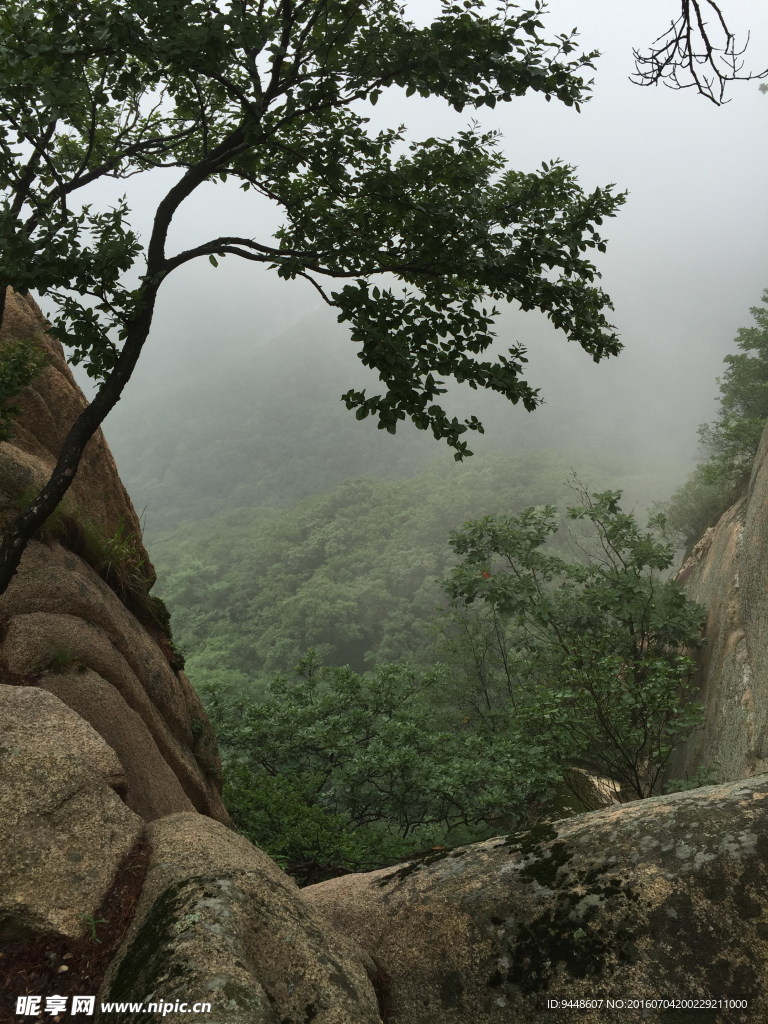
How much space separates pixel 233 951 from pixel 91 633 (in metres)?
3.80

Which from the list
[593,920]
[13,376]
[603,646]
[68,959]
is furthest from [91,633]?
[603,646]

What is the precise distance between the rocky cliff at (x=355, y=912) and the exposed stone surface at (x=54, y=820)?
0.03 feet

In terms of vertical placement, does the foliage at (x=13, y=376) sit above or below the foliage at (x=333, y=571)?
above

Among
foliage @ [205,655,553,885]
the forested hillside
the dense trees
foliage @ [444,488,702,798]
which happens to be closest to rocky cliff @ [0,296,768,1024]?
foliage @ [205,655,553,885]

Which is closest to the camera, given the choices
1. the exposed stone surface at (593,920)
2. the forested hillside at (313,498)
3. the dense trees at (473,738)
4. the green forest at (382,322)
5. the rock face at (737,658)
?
the exposed stone surface at (593,920)

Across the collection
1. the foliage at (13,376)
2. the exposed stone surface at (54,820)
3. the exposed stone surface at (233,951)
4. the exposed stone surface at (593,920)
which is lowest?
the exposed stone surface at (593,920)

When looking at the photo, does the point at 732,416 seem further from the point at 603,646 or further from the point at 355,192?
the point at 355,192

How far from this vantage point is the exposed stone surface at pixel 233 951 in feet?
9.47

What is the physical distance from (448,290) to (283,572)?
7218 centimetres

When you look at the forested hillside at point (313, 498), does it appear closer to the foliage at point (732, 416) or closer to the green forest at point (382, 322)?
the green forest at point (382, 322)

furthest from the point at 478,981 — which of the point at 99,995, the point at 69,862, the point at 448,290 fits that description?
the point at 448,290

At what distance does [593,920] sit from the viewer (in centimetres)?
363

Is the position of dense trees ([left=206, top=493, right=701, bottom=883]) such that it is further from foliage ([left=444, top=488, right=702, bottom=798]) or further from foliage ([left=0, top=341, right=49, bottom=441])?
foliage ([left=0, top=341, right=49, bottom=441])

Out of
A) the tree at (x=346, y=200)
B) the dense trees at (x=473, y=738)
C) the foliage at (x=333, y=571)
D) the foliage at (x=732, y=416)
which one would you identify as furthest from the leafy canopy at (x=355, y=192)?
the foliage at (x=333, y=571)
